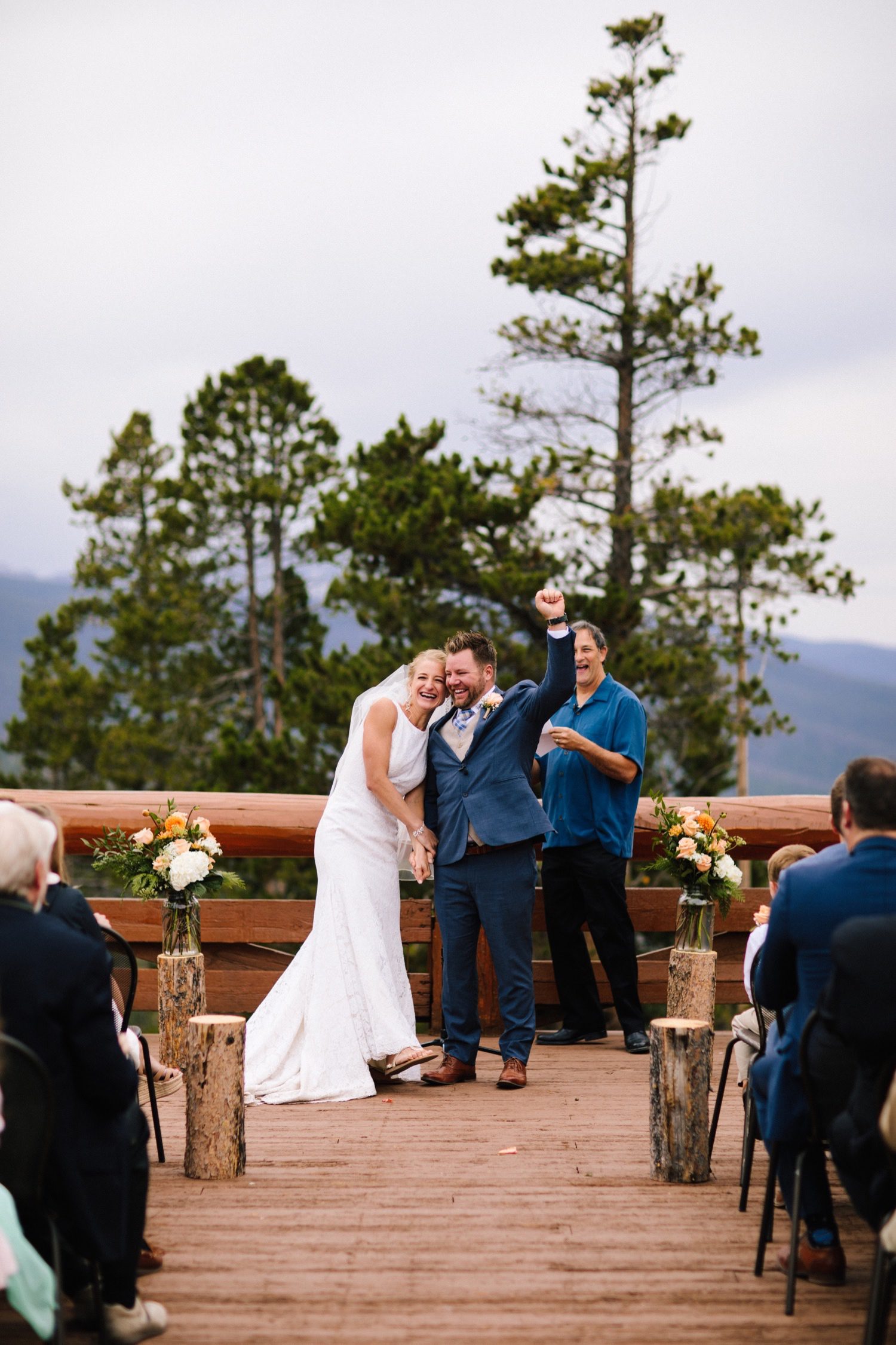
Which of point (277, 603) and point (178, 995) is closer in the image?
point (178, 995)

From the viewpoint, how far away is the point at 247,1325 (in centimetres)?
308

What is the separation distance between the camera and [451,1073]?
18.6ft

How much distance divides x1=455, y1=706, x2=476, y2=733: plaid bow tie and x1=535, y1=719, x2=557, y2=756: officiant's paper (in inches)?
18.8

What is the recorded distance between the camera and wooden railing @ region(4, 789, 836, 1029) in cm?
653

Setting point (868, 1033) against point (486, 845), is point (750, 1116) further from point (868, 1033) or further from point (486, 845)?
point (486, 845)

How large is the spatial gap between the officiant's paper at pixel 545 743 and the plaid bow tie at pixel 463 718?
18.8 inches

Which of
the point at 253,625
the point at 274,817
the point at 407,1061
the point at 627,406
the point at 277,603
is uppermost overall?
the point at 627,406

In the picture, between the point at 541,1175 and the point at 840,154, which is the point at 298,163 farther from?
the point at 541,1175

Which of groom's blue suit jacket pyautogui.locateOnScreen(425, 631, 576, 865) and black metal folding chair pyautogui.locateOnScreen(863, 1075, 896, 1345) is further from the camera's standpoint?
groom's blue suit jacket pyautogui.locateOnScreen(425, 631, 576, 865)

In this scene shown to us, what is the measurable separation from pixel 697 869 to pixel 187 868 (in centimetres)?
227

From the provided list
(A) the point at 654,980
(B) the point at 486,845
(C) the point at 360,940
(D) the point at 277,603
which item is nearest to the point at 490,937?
(B) the point at 486,845

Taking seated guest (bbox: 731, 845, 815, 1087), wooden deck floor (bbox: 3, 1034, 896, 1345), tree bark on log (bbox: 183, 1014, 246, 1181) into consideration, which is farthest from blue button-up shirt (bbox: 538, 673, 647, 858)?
tree bark on log (bbox: 183, 1014, 246, 1181)

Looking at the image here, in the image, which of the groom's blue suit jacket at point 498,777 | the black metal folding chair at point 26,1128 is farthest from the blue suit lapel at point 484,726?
the black metal folding chair at point 26,1128

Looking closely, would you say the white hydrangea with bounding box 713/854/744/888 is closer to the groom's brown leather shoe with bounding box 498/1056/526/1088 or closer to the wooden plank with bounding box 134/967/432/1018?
the groom's brown leather shoe with bounding box 498/1056/526/1088
